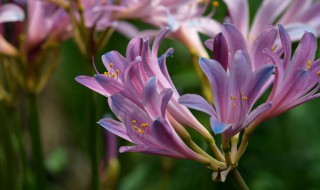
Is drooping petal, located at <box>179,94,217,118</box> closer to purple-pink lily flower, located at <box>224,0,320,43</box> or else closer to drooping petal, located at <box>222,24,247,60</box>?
drooping petal, located at <box>222,24,247,60</box>

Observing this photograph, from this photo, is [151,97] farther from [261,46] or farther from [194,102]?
[261,46]

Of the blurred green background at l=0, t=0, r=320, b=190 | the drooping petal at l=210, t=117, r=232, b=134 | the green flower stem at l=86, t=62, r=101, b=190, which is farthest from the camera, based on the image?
the blurred green background at l=0, t=0, r=320, b=190

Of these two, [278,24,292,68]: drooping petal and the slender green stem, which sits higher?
[278,24,292,68]: drooping petal

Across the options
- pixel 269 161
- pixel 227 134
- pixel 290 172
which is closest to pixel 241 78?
pixel 227 134

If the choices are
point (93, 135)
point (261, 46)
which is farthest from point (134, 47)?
point (93, 135)

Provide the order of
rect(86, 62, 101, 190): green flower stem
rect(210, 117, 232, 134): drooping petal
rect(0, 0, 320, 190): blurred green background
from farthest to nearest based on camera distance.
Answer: rect(0, 0, 320, 190): blurred green background → rect(86, 62, 101, 190): green flower stem → rect(210, 117, 232, 134): drooping petal

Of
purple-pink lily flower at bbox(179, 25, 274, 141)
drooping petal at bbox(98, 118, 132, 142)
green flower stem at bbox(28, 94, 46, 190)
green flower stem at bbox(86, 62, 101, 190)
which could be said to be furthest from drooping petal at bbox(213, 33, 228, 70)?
green flower stem at bbox(28, 94, 46, 190)
